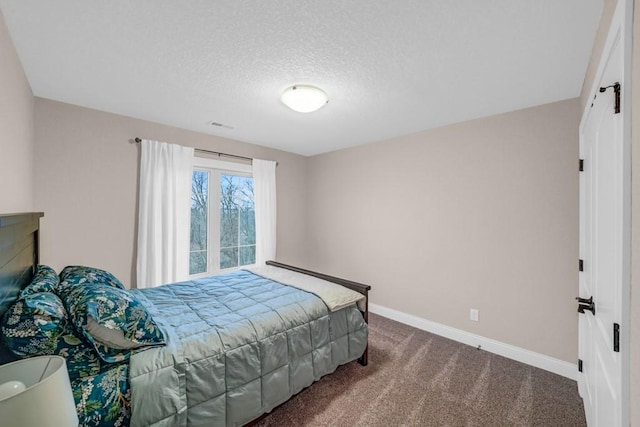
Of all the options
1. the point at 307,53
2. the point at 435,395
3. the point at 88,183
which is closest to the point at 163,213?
the point at 88,183

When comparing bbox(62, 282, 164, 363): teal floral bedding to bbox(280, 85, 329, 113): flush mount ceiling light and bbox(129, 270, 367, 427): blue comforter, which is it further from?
bbox(280, 85, 329, 113): flush mount ceiling light

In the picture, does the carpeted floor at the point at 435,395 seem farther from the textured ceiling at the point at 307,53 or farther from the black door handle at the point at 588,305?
the textured ceiling at the point at 307,53

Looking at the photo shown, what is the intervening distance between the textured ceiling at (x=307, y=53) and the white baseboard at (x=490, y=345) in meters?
2.33

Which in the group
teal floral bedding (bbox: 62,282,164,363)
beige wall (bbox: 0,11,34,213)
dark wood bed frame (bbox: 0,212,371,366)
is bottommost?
teal floral bedding (bbox: 62,282,164,363)

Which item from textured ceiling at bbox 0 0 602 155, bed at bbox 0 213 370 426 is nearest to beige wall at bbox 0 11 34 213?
textured ceiling at bbox 0 0 602 155

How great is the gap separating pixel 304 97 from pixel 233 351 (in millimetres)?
1902

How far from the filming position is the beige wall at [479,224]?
2.31m

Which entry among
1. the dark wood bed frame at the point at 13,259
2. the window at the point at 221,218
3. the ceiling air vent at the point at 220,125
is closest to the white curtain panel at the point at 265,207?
the window at the point at 221,218

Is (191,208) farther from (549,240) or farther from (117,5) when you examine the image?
(549,240)

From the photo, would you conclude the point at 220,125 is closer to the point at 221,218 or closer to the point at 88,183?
the point at 221,218

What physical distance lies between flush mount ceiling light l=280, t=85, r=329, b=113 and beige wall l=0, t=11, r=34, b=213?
1609 millimetres

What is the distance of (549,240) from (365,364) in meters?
2.02

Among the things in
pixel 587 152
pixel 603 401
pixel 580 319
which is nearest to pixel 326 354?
pixel 603 401

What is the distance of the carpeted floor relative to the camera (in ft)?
5.87
